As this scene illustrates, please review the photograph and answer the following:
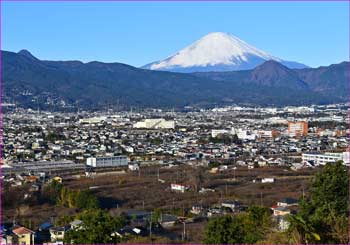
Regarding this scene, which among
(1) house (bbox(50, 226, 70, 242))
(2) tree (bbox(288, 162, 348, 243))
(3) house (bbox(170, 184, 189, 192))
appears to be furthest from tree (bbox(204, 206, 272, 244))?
(3) house (bbox(170, 184, 189, 192))

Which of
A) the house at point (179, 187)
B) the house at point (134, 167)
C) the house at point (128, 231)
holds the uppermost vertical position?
the house at point (128, 231)

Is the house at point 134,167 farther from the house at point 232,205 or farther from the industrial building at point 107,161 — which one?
the house at point 232,205

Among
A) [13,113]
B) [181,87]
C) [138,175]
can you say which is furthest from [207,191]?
[181,87]

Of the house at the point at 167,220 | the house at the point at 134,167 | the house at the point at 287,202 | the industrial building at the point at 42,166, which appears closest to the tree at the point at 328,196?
the house at the point at 167,220

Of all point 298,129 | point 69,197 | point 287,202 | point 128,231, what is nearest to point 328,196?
point 128,231

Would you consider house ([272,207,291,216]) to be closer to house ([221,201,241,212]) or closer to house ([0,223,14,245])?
house ([221,201,241,212])
